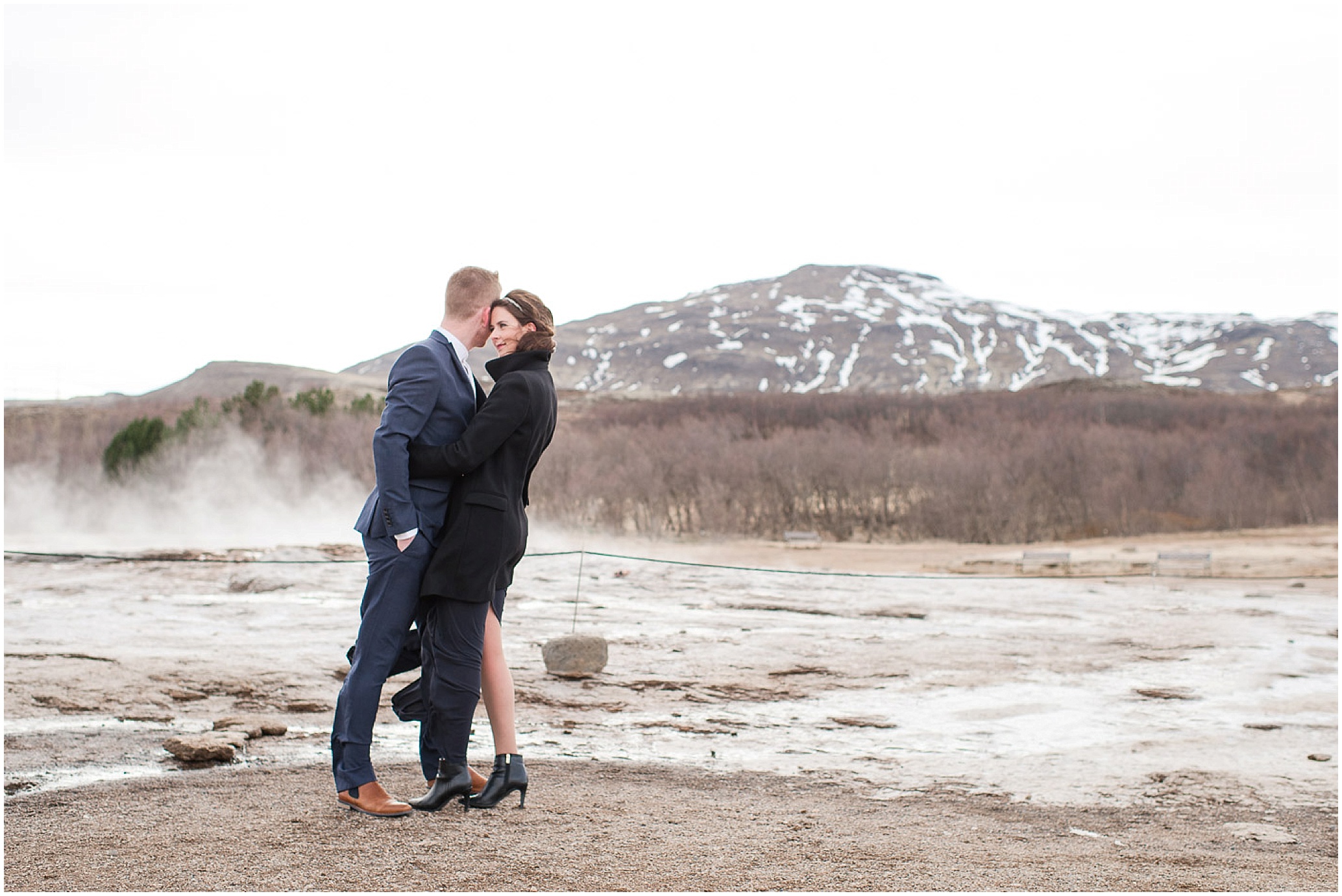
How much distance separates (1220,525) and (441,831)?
104ft

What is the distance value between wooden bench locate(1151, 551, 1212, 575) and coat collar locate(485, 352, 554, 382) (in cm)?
1864

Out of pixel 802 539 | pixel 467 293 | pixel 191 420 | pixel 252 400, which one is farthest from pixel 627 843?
pixel 252 400

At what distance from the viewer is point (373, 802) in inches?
176

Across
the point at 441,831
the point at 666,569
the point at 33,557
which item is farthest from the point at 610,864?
the point at 33,557

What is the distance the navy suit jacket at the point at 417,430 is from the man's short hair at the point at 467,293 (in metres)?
0.12

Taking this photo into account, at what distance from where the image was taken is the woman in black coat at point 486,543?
430 cm

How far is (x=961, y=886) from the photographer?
412 cm

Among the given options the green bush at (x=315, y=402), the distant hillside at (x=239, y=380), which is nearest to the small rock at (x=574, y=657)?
the green bush at (x=315, y=402)

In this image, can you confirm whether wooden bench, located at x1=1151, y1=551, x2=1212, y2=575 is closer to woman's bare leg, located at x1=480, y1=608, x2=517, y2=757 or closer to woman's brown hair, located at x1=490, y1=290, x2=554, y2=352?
woman's bare leg, located at x1=480, y1=608, x2=517, y2=757

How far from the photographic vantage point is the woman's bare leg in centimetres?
456

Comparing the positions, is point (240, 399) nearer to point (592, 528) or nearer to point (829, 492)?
point (592, 528)

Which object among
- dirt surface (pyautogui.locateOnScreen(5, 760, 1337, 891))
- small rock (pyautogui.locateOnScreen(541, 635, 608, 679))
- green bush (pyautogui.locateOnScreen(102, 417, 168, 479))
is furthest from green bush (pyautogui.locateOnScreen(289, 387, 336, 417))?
dirt surface (pyautogui.locateOnScreen(5, 760, 1337, 891))

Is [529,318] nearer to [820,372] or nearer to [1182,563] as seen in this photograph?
[1182,563]

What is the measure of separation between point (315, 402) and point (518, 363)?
32812 millimetres
